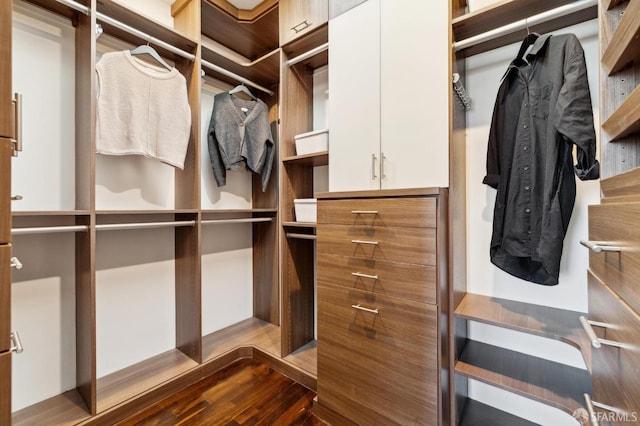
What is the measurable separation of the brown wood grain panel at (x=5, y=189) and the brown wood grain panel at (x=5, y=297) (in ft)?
0.12

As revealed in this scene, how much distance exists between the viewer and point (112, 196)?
Result: 1.79 metres

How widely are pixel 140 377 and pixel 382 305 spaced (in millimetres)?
1565

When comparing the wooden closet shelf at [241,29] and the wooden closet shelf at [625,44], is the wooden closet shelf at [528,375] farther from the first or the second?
the wooden closet shelf at [241,29]

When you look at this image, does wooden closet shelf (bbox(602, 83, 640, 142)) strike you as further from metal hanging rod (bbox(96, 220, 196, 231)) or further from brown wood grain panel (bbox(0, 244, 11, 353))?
metal hanging rod (bbox(96, 220, 196, 231))

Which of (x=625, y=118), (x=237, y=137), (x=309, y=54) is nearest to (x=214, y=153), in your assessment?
(x=237, y=137)

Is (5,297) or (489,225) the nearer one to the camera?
(5,297)

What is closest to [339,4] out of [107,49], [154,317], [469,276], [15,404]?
[107,49]

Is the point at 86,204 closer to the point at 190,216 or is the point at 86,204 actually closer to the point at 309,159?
the point at 190,216

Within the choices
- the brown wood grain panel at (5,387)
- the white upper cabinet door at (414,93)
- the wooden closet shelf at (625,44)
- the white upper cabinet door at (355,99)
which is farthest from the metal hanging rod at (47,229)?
the wooden closet shelf at (625,44)

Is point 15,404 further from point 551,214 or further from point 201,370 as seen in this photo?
point 551,214

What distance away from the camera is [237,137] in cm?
214

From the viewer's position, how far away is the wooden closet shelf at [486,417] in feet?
4.73

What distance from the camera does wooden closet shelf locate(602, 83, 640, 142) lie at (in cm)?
60

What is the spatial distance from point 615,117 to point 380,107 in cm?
92
